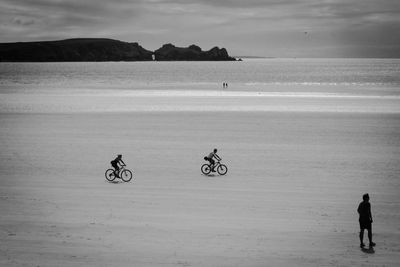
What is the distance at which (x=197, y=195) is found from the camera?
57.6 feet

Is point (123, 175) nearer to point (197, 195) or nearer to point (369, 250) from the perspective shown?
point (197, 195)

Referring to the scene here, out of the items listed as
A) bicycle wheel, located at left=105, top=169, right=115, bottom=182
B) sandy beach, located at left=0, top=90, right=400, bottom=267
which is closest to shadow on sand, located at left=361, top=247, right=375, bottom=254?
sandy beach, located at left=0, top=90, right=400, bottom=267

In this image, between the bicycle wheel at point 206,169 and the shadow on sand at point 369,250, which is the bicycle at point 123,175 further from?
the shadow on sand at point 369,250

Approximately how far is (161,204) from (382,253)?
7.71 meters

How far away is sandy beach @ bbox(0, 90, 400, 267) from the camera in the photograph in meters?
12.2

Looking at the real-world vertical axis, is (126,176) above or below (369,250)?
above

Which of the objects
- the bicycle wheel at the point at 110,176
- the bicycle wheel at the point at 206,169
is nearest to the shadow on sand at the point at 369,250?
the bicycle wheel at the point at 206,169

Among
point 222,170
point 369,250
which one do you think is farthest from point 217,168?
point 369,250

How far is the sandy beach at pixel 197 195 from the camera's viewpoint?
12203 mm

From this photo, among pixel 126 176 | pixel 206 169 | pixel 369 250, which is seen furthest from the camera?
pixel 206 169

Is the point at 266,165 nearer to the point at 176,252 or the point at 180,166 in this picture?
the point at 180,166

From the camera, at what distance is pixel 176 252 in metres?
12.1

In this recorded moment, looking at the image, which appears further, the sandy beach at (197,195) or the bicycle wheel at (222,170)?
the bicycle wheel at (222,170)

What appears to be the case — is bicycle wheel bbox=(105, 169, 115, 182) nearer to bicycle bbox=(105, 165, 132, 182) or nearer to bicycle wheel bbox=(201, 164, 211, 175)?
bicycle bbox=(105, 165, 132, 182)
